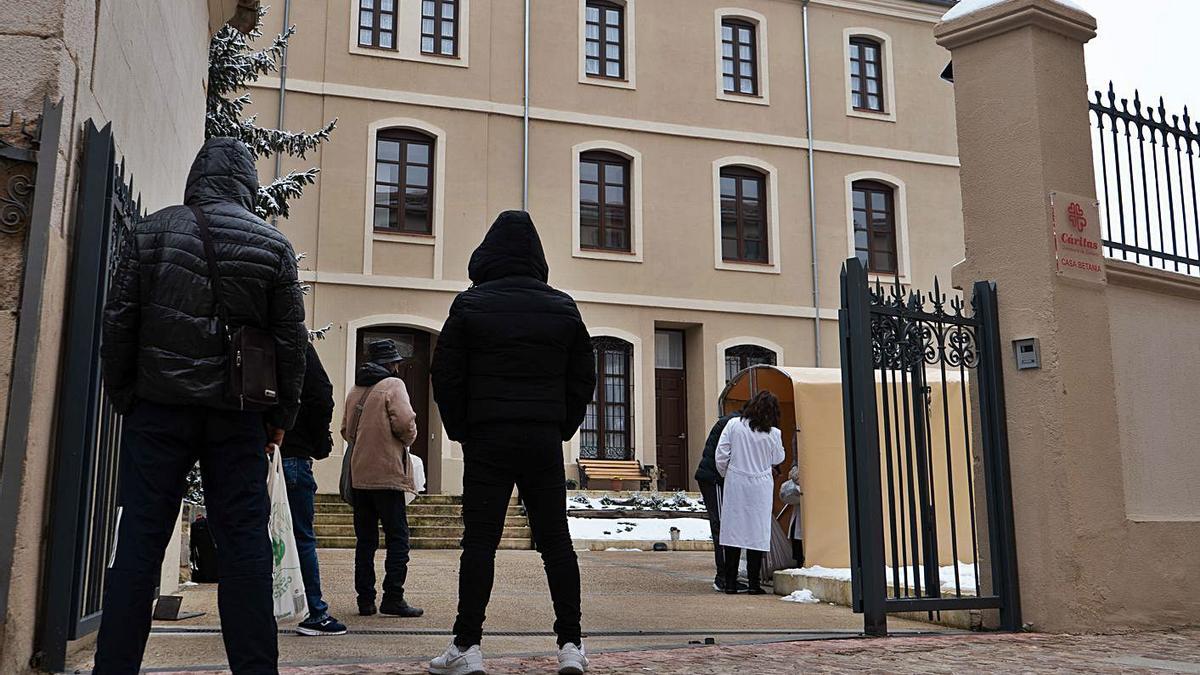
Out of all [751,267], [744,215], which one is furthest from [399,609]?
[744,215]

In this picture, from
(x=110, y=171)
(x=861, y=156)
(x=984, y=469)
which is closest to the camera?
(x=110, y=171)

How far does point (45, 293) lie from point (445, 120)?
17.0m

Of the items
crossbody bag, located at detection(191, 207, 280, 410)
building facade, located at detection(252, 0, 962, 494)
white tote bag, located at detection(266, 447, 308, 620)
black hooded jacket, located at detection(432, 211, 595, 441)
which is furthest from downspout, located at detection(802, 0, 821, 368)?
crossbody bag, located at detection(191, 207, 280, 410)

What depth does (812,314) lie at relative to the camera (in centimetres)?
2239

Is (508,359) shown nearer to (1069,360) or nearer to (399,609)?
(399,609)

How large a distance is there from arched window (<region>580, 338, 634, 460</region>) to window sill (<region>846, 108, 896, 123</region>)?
22.7 feet

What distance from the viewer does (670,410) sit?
2175 cm

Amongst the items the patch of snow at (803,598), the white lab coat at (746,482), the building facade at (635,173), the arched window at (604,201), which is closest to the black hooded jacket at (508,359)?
the patch of snow at (803,598)

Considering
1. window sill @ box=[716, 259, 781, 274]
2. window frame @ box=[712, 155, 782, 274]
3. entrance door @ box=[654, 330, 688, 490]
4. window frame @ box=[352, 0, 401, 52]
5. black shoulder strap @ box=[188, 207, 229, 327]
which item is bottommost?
black shoulder strap @ box=[188, 207, 229, 327]

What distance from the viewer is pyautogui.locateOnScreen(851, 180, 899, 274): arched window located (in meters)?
23.2

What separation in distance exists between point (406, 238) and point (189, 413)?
16620 mm

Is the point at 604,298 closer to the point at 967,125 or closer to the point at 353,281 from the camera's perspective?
the point at 353,281

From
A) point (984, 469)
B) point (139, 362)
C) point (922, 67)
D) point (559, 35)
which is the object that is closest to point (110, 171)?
point (139, 362)

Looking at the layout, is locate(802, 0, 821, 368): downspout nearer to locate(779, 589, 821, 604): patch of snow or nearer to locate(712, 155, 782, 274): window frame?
locate(712, 155, 782, 274): window frame
